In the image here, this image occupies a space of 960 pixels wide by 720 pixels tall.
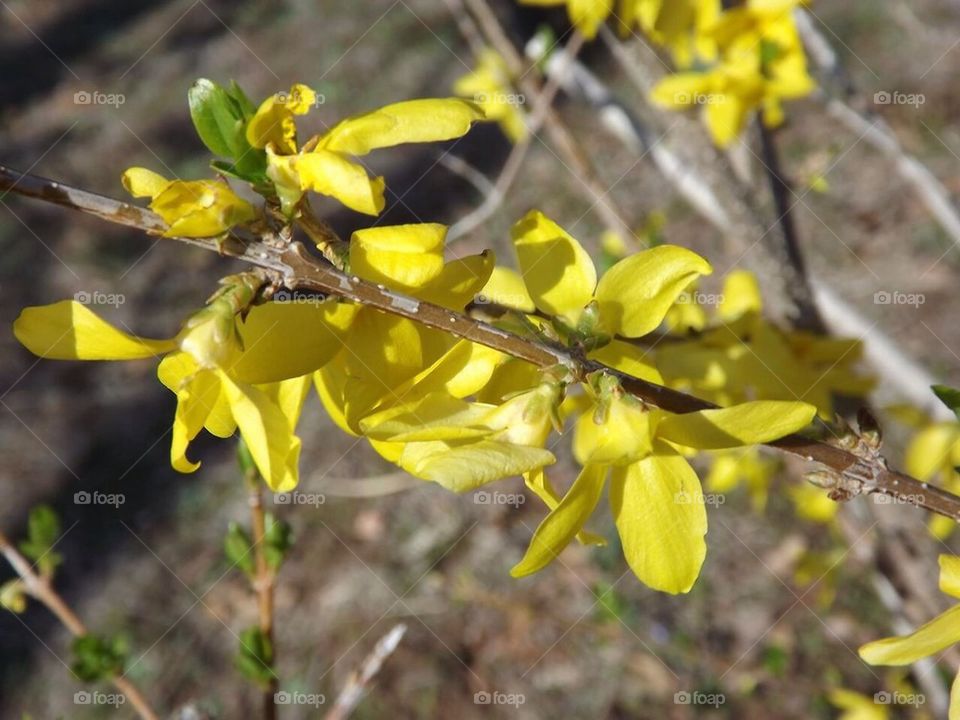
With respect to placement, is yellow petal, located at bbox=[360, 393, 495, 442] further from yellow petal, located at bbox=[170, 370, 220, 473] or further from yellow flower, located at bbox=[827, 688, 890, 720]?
yellow flower, located at bbox=[827, 688, 890, 720]

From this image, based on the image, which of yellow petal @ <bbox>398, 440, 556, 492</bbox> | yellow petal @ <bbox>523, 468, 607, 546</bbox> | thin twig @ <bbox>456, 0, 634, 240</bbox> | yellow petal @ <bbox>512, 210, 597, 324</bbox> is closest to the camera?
yellow petal @ <bbox>398, 440, 556, 492</bbox>

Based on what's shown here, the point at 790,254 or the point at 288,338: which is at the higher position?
the point at 288,338

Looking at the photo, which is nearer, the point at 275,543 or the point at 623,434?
the point at 623,434

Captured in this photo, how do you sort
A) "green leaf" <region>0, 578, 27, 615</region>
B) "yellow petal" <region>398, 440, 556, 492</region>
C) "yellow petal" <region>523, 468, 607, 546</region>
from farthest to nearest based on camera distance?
1. "green leaf" <region>0, 578, 27, 615</region>
2. "yellow petal" <region>523, 468, 607, 546</region>
3. "yellow petal" <region>398, 440, 556, 492</region>

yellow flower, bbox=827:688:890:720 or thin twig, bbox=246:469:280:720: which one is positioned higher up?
thin twig, bbox=246:469:280:720

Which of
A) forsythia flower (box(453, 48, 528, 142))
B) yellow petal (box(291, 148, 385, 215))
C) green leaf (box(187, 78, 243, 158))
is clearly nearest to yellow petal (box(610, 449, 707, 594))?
yellow petal (box(291, 148, 385, 215))

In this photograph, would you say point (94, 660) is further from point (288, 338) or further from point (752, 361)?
point (752, 361)

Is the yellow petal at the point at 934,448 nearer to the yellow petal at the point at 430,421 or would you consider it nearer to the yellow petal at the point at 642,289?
the yellow petal at the point at 642,289

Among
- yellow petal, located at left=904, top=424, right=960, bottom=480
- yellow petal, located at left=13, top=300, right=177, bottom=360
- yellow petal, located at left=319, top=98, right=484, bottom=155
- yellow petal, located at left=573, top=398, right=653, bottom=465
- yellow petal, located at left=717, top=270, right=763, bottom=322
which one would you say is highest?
yellow petal, located at left=319, top=98, right=484, bottom=155

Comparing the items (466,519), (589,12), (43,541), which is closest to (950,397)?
(589,12)
